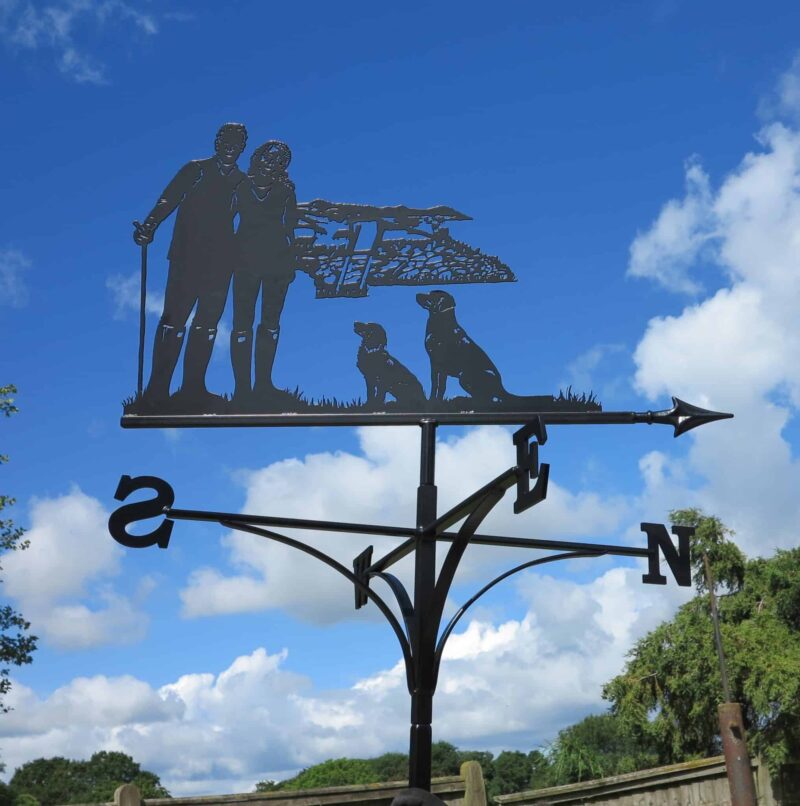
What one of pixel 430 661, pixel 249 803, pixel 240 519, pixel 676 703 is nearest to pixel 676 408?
pixel 430 661

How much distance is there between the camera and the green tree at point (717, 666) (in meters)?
11.2

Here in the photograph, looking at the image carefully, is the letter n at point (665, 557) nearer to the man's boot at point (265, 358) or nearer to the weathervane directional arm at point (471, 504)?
the weathervane directional arm at point (471, 504)

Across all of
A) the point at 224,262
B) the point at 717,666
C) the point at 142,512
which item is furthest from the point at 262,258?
the point at 717,666

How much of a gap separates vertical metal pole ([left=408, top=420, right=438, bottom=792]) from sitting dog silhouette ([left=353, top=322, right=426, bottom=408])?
0.13 metres

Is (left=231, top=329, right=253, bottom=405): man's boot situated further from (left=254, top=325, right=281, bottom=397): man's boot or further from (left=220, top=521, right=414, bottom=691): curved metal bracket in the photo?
(left=220, top=521, right=414, bottom=691): curved metal bracket

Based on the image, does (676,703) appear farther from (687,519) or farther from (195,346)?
(195,346)

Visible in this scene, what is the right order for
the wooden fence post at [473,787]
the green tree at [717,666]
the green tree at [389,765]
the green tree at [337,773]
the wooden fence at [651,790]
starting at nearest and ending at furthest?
the wooden fence post at [473,787] < the wooden fence at [651,790] < the green tree at [717,666] < the green tree at [337,773] < the green tree at [389,765]

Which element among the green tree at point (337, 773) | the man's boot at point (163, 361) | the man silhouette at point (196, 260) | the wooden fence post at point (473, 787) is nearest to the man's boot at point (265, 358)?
the man silhouette at point (196, 260)

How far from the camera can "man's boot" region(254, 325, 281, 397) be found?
3.34 metres

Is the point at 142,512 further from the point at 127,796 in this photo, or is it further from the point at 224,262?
the point at 127,796

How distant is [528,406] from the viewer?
3242 mm

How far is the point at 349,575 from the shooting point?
312 centimetres

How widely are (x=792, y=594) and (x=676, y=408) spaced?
34.0ft

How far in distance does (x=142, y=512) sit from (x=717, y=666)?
34.1 ft
